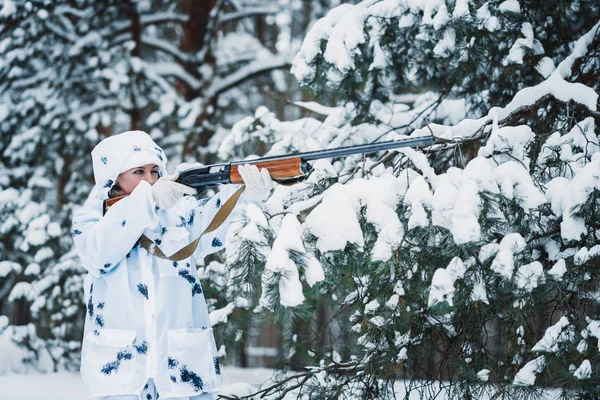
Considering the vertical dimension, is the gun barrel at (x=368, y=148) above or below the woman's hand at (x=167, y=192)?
above

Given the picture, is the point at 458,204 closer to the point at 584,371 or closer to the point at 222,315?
the point at 584,371

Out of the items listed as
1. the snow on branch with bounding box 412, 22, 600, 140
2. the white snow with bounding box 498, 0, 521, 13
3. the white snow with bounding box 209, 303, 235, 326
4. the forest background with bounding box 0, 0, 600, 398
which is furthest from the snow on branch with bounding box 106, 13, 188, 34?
the snow on branch with bounding box 412, 22, 600, 140

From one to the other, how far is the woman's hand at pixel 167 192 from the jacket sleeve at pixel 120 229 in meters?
0.05

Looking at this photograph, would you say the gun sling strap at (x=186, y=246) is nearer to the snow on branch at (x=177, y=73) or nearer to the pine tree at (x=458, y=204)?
the pine tree at (x=458, y=204)

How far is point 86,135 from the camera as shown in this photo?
834cm

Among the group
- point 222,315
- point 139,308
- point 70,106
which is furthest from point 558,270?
point 70,106

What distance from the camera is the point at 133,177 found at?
3354 millimetres

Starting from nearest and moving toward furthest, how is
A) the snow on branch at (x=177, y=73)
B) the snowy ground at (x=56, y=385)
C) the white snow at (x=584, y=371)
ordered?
1. the white snow at (x=584, y=371)
2. the snowy ground at (x=56, y=385)
3. the snow on branch at (x=177, y=73)

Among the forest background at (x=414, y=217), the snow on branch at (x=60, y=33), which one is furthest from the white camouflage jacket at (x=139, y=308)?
the snow on branch at (x=60, y=33)

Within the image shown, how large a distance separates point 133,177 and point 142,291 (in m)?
0.55

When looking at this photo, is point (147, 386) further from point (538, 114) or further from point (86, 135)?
point (86, 135)

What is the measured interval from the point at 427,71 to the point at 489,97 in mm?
445

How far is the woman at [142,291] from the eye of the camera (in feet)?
9.86

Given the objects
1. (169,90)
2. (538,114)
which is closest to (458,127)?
(538,114)
